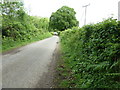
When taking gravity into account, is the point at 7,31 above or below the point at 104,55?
above

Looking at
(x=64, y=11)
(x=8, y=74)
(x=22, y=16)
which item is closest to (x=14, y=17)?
(x=22, y=16)

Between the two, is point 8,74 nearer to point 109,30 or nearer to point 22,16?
point 109,30

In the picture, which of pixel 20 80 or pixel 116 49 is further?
pixel 20 80

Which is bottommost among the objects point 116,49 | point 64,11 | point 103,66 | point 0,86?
point 0,86

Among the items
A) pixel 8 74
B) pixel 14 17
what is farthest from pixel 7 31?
pixel 8 74

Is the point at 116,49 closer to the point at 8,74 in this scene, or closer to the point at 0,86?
the point at 0,86

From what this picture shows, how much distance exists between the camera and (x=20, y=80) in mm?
4023

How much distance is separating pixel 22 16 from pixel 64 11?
2586 centimetres

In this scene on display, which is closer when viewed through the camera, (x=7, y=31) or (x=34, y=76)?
(x=34, y=76)

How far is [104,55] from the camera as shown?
3256 millimetres

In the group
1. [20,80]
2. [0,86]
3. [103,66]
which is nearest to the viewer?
[103,66]

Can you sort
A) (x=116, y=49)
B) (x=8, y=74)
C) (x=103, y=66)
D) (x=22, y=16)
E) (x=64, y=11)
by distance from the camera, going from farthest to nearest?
(x=64, y=11) → (x=22, y=16) → (x=8, y=74) → (x=103, y=66) → (x=116, y=49)

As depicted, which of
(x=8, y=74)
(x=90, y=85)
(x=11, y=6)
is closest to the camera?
(x=90, y=85)

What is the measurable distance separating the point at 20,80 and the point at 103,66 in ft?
9.84
